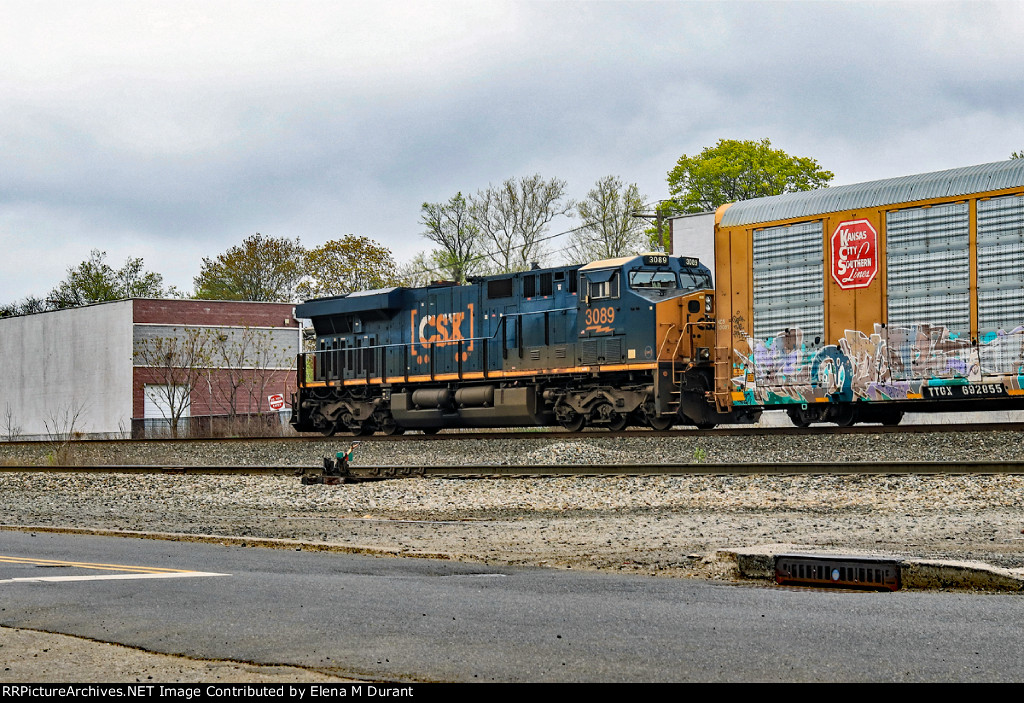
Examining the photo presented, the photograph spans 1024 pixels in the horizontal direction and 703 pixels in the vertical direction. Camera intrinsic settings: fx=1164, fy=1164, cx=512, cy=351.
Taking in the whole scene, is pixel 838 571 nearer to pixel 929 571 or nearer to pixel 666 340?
pixel 929 571

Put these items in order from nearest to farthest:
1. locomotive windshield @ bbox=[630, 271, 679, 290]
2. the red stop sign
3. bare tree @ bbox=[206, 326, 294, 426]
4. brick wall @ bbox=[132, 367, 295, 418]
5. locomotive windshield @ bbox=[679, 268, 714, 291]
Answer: the red stop sign, locomotive windshield @ bbox=[630, 271, 679, 290], locomotive windshield @ bbox=[679, 268, 714, 291], brick wall @ bbox=[132, 367, 295, 418], bare tree @ bbox=[206, 326, 294, 426]

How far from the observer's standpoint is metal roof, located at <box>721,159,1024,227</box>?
17.6m

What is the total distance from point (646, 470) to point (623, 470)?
13.8 inches

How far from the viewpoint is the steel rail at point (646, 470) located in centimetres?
1530

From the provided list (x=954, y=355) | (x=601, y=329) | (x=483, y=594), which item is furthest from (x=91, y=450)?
(x=483, y=594)

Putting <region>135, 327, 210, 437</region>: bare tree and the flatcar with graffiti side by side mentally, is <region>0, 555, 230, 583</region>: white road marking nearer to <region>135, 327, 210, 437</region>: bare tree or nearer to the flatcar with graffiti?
the flatcar with graffiti

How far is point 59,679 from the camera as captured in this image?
204 inches

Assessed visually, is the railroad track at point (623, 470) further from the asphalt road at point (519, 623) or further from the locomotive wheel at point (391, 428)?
the asphalt road at point (519, 623)

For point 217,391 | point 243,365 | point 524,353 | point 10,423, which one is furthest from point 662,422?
→ point 10,423

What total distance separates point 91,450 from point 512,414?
12476 mm

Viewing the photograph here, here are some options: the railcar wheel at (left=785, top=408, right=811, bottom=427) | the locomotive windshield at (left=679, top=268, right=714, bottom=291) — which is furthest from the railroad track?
the locomotive windshield at (left=679, top=268, right=714, bottom=291)

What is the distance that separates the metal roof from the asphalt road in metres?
11.9

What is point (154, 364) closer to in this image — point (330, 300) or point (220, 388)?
point (220, 388)

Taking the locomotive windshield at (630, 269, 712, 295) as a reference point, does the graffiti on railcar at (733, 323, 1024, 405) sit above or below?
below
